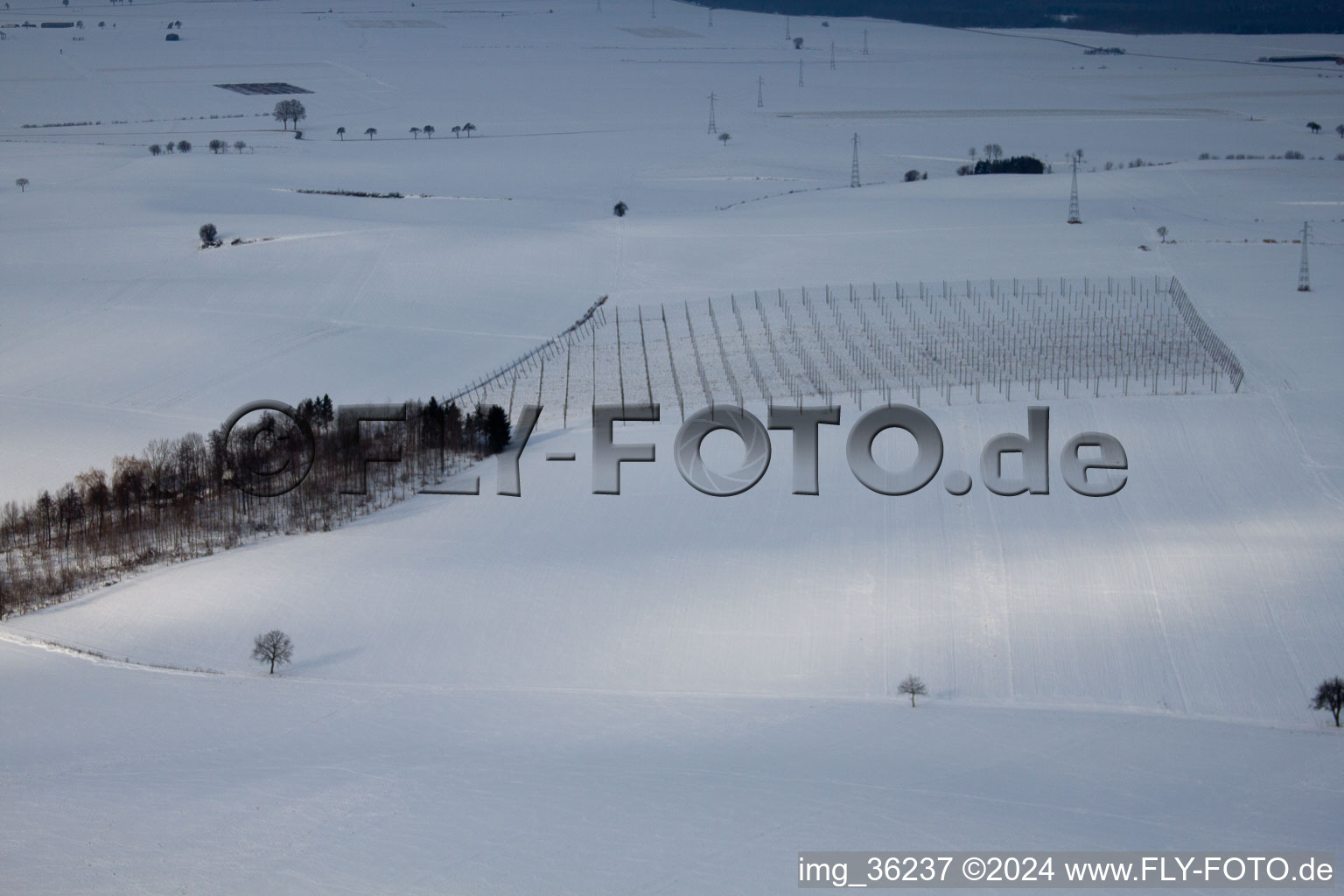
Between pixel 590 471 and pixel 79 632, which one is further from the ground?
pixel 590 471

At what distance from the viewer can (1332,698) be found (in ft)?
56.4

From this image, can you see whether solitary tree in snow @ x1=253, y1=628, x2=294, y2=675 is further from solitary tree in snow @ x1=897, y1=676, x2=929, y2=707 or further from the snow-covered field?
solitary tree in snow @ x1=897, y1=676, x2=929, y2=707

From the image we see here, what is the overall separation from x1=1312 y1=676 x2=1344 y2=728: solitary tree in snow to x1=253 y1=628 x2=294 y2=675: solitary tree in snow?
510 inches

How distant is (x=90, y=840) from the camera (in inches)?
518

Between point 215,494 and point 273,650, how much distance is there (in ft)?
26.0

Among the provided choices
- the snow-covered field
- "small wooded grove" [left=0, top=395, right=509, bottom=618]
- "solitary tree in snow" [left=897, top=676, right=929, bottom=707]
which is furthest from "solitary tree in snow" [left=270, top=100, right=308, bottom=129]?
"solitary tree in snow" [left=897, top=676, right=929, bottom=707]

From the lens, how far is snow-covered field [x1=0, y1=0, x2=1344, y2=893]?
13.6 metres

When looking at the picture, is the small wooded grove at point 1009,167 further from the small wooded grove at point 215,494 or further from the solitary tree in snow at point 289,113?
the solitary tree in snow at point 289,113

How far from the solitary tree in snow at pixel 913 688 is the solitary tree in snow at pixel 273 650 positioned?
8.07 meters

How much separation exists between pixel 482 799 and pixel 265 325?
2692 cm

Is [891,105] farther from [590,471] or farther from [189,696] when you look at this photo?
[189,696]

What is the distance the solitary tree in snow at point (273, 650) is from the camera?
1931 cm

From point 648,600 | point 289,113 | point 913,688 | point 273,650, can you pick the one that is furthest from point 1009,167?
point 273,650

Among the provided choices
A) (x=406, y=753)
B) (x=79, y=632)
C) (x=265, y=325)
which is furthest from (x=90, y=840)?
(x=265, y=325)
